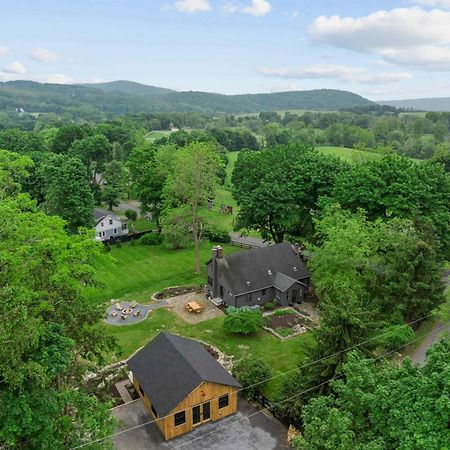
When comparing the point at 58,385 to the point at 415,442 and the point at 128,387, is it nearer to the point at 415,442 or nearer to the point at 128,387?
the point at 128,387

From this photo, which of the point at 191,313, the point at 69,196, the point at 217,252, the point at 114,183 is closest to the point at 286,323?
the point at 191,313

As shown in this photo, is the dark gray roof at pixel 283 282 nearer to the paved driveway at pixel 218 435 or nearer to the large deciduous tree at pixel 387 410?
the paved driveway at pixel 218 435

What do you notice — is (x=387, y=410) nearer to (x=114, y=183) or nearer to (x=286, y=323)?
(x=286, y=323)

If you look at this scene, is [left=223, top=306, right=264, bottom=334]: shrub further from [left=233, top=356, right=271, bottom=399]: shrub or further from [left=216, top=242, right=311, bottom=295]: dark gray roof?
[left=233, top=356, right=271, bottom=399]: shrub

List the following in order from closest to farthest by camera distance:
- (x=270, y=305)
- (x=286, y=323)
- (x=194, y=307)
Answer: (x=286, y=323)
(x=194, y=307)
(x=270, y=305)

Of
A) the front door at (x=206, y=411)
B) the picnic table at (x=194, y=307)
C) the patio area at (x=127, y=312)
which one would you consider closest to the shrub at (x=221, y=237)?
the patio area at (x=127, y=312)

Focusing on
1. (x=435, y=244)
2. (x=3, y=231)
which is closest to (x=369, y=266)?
(x=435, y=244)
